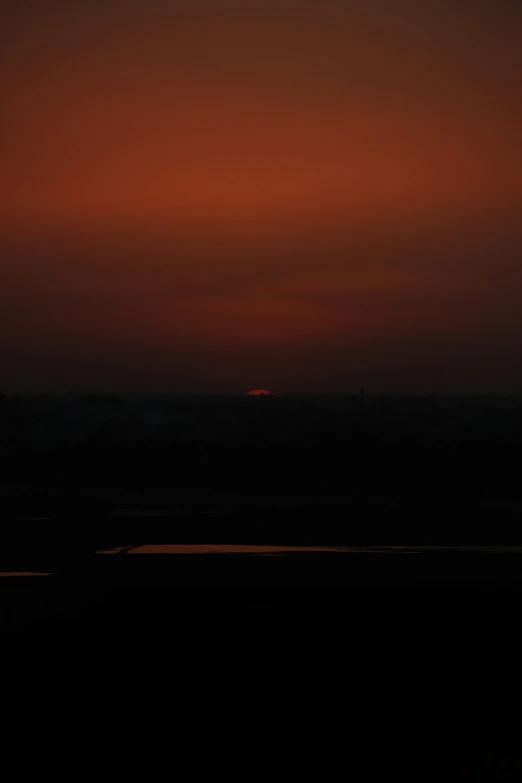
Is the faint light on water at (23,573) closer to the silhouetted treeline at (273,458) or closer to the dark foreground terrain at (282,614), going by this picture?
the dark foreground terrain at (282,614)

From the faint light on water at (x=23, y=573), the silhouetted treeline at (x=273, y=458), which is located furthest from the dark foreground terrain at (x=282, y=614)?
the silhouetted treeline at (x=273, y=458)

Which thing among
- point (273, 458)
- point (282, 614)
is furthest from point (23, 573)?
point (273, 458)

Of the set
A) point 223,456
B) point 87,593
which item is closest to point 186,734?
point 87,593

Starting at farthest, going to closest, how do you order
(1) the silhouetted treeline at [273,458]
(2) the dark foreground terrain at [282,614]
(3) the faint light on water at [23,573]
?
(1) the silhouetted treeline at [273,458], (3) the faint light on water at [23,573], (2) the dark foreground terrain at [282,614]

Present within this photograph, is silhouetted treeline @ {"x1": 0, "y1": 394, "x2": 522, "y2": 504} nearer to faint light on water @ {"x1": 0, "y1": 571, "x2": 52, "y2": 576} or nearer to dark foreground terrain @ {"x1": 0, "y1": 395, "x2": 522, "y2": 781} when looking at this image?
dark foreground terrain @ {"x1": 0, "y1": 395, "x2": 522, "y2": 781}

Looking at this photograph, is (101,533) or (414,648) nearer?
(414,648)

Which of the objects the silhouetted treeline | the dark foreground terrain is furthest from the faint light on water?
the silhouetted treeline

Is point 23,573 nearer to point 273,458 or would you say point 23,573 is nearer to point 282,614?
point 282,614

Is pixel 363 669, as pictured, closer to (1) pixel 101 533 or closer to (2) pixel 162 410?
(1) pixel 101 533
